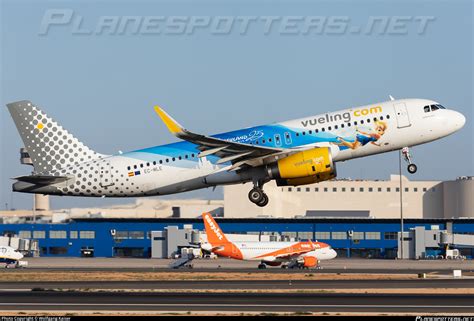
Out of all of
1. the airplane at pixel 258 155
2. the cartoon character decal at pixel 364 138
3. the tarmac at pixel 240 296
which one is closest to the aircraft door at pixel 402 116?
the airplane at pixel 258 155

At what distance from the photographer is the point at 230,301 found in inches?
2135

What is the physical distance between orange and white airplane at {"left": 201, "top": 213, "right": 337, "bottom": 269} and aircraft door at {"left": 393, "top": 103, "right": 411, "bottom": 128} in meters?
41.9

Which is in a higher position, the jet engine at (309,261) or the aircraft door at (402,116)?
the aircraft door at (402,116)

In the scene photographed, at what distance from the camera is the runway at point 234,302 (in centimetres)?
4984

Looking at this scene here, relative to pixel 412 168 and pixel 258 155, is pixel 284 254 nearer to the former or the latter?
pixel 412 168

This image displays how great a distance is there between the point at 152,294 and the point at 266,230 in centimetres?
8769

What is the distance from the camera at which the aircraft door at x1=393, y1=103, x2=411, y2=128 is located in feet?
193

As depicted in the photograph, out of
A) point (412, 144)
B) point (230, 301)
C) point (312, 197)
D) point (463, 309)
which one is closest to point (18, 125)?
point (230, 301)

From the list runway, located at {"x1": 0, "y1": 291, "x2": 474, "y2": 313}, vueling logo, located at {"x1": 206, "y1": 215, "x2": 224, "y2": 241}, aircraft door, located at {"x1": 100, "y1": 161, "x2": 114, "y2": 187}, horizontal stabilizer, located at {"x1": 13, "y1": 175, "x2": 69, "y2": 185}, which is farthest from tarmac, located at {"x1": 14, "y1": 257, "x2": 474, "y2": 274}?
runway, located at {"x1": 0, "y1": 291, "x2": 474, "y2": 313}

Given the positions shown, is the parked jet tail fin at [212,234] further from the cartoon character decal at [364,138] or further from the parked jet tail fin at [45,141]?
the cartoon character decal at [364,138]

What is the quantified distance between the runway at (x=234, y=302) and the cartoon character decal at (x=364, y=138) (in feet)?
29.7

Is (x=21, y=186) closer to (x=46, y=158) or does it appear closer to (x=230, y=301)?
(x=46, y=158)

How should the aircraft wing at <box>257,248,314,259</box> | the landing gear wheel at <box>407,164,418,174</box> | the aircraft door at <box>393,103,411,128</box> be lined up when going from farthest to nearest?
the aircraft wing at <box>257,248,314,259</box> < the landing gear wheel at <box>407,164,418,174</box> < the aircraft door at <box>393,103,411,128</box>

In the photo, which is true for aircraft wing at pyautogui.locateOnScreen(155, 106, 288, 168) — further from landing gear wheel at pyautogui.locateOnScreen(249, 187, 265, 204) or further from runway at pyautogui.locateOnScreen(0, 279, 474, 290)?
runway at pyautogui.locateOnScreen(0, 279, 474, 290)
